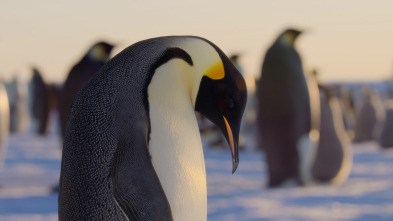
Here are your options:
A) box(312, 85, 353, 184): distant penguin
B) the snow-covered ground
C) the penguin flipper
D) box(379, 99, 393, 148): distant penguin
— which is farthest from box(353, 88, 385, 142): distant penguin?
the penguin flipper

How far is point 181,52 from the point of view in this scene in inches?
105

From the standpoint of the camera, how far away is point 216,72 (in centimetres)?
279

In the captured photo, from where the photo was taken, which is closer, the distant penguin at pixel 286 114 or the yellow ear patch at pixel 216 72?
the yellow ear patch at pixel 216 72

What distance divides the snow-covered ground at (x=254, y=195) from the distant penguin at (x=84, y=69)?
93 centimetres

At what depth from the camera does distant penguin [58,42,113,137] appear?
7039 mm

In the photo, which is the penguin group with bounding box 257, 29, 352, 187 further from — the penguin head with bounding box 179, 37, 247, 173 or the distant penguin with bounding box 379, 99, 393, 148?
the distant penguin with bounding box 379, 99, 393, 148

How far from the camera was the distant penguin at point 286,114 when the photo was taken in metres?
6.97

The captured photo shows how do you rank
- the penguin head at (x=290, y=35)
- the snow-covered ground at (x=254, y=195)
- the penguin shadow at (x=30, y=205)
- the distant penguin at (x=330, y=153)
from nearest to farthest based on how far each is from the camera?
the snow-covered ground at (x=254, y=195) < the penguin shadow at (x=30, y=205) < the penguin head at (x=290, y=35) < the distant penguin at (x=330, y=153)

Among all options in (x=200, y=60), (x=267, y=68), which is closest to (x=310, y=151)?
(x=267, y=68)

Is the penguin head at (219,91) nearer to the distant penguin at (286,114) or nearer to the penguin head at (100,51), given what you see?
the distant penguin at (286,114)

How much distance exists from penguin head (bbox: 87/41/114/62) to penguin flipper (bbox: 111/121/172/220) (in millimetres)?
4804

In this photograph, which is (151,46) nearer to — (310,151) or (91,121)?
(91,121)

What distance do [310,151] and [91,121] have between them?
15.8 ft

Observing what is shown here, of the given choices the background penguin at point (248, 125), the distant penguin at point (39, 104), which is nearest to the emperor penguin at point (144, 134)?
the background penguin at point (248, 125)
